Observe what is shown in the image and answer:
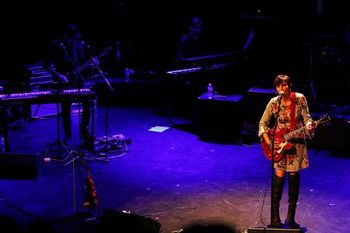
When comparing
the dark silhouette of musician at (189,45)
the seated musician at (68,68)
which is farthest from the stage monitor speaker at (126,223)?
the dark silhouette of musician at (189,45)

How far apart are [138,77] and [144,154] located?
509 centimetres

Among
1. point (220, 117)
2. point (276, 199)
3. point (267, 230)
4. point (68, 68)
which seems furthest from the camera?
point (220, 117)

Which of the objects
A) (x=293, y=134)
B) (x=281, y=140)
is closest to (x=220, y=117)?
(x=281, y=140)

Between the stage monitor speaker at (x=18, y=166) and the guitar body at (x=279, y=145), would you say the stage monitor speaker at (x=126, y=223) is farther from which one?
the guitar body at (x=279, y=145)

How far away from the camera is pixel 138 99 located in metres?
15.4

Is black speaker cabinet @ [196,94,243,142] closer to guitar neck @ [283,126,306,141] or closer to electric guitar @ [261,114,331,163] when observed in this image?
electric guitar @ [261,114,331,163]

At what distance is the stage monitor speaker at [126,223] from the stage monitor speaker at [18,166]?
97 cm

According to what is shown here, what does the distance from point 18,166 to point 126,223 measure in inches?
55.2

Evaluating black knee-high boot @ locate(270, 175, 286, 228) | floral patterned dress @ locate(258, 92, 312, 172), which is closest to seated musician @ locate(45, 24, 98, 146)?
black knee-high boot @ locate(270, 175, 286, 228)

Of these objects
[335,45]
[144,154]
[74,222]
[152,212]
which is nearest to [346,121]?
[335,45]

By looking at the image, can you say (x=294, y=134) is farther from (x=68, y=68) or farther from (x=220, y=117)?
(x=68, y=68)

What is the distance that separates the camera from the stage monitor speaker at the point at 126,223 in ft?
19.6

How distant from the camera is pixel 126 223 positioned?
6102 millimetres

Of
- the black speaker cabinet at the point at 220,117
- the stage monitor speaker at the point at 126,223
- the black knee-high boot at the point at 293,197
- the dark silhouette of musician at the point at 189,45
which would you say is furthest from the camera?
the dark silhouette of musician at the point at 189,45
